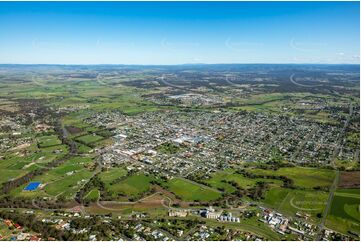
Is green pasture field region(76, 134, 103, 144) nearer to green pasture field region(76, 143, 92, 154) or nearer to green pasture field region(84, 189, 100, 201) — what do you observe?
green pasture field region(76, 143, 92, 154)

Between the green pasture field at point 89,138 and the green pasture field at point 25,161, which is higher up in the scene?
the green pasture field at point 89,138

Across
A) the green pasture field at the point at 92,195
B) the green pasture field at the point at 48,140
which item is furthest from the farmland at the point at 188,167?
the green pasture field at the point at 48,140

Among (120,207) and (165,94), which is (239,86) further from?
(120,207)

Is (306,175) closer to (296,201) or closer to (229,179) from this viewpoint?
(296,201)

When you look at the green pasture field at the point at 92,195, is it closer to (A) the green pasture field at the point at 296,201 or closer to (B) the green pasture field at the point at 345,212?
(A) the green pasture field at the point at 296,201

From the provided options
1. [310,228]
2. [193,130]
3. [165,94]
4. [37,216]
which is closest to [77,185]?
[37,216]

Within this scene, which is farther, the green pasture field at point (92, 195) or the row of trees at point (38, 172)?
the row of trees at point (38, 172)

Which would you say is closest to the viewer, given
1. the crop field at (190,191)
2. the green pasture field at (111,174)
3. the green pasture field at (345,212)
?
the green pasture field at (345,212)
